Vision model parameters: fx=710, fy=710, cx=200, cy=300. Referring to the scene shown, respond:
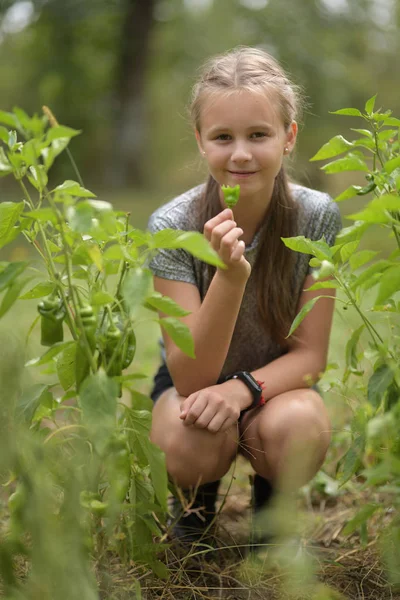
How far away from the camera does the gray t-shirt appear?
64.6 inches

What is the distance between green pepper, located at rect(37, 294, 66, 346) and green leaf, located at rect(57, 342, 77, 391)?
0.06m

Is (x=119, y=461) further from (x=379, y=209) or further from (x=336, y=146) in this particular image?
(x=336, y=146)

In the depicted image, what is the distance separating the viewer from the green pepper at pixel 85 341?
999mm

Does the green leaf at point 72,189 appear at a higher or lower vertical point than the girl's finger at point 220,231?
higher

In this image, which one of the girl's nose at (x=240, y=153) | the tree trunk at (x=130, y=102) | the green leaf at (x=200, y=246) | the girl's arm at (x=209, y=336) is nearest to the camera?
the green leaf at (x=200, y=246)

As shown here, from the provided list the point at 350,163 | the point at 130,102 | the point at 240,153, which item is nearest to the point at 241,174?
the point at 240,153

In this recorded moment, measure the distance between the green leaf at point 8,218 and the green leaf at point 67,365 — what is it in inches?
7.8

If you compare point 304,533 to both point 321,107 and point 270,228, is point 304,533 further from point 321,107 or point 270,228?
point 321,107

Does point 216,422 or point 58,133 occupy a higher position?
point 58,133

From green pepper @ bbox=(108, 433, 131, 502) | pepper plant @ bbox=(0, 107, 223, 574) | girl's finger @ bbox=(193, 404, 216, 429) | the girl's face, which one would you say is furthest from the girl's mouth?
green pepper @ bbox=(108, 433, 131, 502)

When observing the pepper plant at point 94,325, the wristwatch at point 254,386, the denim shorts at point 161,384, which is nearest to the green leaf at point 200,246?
the pepper plant at point 94,325

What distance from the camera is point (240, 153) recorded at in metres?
1.47

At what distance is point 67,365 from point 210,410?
0.37 m

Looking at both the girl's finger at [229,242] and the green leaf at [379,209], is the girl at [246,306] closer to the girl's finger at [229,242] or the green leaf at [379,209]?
the girl's finger at [229,242]
